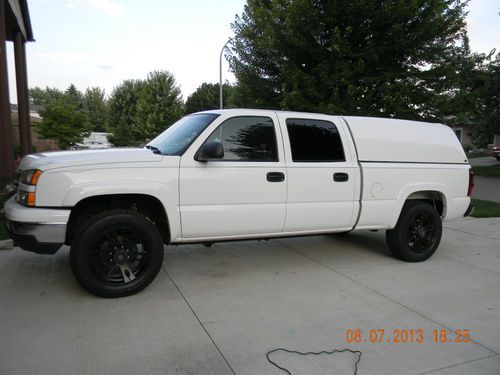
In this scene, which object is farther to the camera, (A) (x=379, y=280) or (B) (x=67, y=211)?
(A) (x=379, y=280)

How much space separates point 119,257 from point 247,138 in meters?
1.83

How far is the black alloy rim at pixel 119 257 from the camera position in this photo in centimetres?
408

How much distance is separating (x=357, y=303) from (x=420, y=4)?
9008mm

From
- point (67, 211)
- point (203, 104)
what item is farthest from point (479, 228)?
point (203, 104)

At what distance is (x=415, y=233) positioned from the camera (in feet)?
19.0

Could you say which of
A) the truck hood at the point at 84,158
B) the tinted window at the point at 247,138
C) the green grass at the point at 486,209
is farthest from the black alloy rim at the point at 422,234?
the green grass at the point at 486,209

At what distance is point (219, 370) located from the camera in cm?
300

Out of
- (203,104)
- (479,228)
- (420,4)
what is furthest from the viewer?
(203,104)

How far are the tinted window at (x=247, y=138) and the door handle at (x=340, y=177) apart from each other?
80 centimetres

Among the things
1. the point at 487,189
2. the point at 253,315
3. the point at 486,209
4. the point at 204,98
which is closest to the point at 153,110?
the point at 204,98

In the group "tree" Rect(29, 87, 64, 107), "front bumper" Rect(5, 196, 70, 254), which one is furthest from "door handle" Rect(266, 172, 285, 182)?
"tree" Rect(29, 87, 64, 107)

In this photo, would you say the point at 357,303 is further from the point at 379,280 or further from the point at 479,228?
the point at 479,228

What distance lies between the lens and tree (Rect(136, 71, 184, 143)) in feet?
137

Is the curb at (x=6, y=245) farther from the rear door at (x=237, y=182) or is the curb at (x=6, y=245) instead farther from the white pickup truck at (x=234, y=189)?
the rear door at (x=237, y=182)
